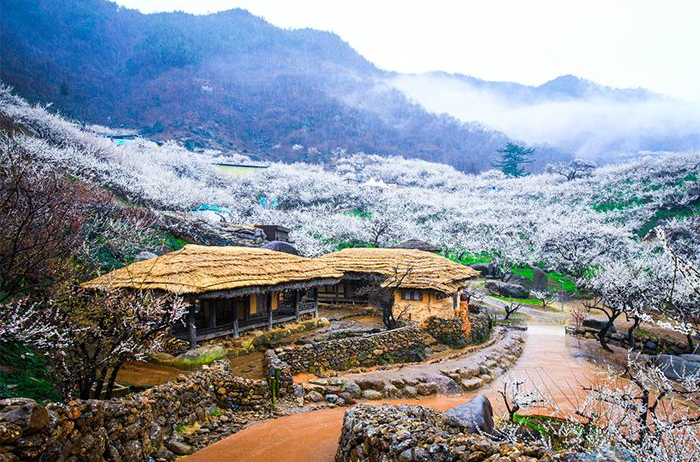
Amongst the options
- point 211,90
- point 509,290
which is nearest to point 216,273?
point 509,290

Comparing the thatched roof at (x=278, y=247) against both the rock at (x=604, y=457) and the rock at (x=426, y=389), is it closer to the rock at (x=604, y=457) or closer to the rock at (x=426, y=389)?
the rock at (x=426, y=389)

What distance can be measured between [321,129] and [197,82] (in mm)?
40362

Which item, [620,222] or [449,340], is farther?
[620,222]

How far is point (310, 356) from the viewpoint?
45.5ft

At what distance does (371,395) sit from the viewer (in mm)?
12312

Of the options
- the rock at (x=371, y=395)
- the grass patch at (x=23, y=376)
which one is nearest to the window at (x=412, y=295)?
the rock at (x=371, y=395)

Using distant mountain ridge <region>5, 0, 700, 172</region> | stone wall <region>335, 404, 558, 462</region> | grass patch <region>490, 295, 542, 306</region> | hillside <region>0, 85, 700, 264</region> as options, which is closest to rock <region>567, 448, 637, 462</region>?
stone wall <region>335, 404, 558, 462</region>

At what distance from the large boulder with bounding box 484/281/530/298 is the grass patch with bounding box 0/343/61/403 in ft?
99.8

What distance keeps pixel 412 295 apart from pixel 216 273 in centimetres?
1010

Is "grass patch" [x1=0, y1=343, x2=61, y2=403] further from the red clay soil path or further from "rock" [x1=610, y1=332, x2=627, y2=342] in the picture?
"rock" [x1=610, y1=332, x2=627, y2=342]

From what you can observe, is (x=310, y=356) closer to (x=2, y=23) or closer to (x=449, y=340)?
(x=449, y=340)

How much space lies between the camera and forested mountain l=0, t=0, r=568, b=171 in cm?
9700

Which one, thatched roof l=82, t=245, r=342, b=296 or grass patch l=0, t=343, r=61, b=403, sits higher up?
thatched roof l=82, t=245, r=342, b=296

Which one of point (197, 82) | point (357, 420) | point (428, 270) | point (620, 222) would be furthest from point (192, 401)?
point (197, 82)
